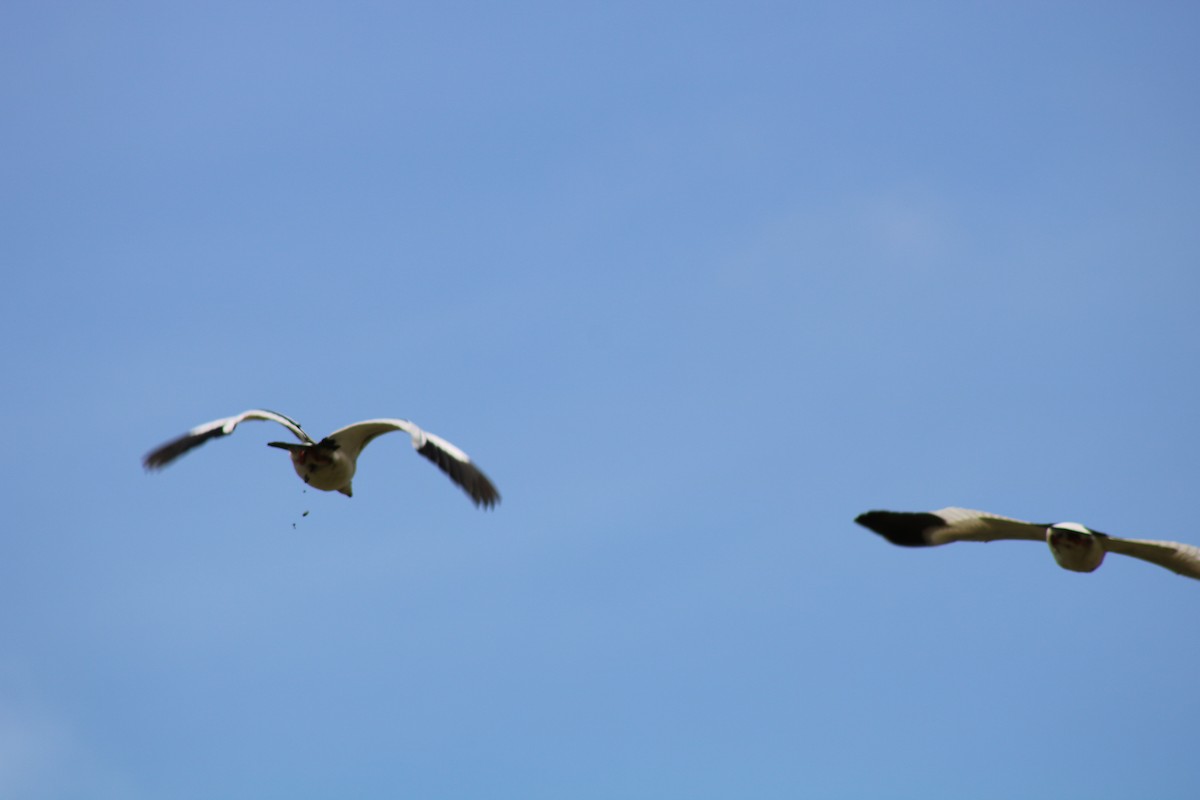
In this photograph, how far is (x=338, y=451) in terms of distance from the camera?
2420 cm

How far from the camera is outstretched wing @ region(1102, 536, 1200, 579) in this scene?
21.4m

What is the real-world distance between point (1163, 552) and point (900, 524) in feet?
11.8

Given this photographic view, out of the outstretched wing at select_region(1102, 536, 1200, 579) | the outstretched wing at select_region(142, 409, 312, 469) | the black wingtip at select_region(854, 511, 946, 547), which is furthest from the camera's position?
the outstretched wing at select_region(142, 409, 312, 469)

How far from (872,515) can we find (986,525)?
170 centimetres

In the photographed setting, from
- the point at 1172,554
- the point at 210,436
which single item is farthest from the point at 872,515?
the point at 210,436

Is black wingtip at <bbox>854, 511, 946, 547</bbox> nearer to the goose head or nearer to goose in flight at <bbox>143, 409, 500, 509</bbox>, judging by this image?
the goose head

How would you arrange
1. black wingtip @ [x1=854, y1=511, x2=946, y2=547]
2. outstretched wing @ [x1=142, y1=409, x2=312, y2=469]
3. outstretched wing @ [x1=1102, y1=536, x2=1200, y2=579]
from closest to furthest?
outstretched wing @ [x1=1102, y1=536, x2=1200, y2=579] → black wingtip @ [x1=854, y1=511, x2=946, y2=547] → outstretched wing @ [x1=142, y1=409, x2=312, y2=469]

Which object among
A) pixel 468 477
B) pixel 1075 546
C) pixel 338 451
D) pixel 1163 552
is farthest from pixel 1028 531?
pixel 338 451

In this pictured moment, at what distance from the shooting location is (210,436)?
24656mm

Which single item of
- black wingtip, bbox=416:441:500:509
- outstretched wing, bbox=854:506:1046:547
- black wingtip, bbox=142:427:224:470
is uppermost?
black wingtip, bbox=142:427:224:470

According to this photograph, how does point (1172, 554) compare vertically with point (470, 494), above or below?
below

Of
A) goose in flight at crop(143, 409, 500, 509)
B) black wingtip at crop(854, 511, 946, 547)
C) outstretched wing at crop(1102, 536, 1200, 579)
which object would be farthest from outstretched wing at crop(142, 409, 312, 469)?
outstretched wing at crop(1102, 536, 1200, 579)

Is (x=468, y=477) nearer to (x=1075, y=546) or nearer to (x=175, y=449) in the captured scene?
(x=175, y=449)

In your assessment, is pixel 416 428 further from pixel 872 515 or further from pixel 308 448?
pixel 872 515
